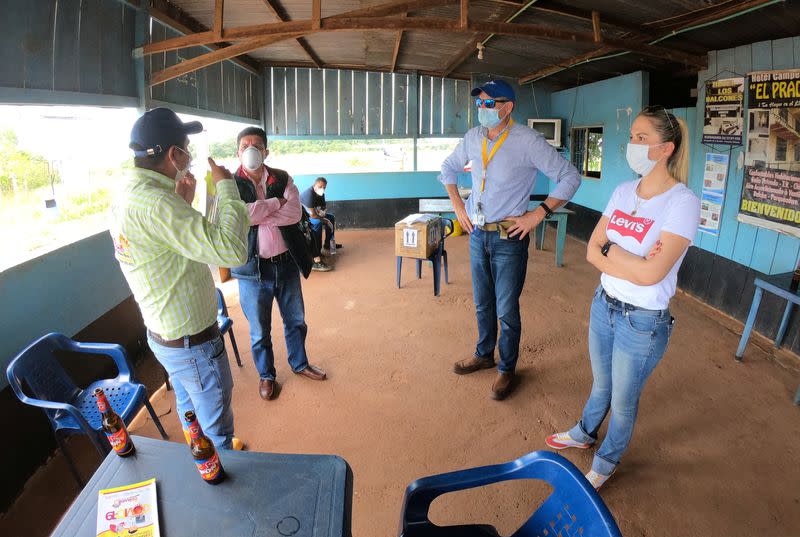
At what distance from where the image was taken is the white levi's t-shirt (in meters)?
1.66

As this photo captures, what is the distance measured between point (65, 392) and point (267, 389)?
42.3 inches

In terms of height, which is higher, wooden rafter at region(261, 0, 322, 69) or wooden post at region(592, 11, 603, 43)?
wooden rafter at region(261, 0, 322, 69)

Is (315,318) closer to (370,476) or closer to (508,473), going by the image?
(370,476)

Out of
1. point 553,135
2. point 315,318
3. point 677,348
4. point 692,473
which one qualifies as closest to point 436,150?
point 553,135

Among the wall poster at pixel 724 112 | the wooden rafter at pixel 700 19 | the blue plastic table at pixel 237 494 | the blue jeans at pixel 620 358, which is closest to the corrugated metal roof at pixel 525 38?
the wooden rafter at pixel 700 19

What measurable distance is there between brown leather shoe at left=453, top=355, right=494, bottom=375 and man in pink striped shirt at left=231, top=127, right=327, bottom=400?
45.1 inches

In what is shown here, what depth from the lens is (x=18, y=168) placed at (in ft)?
8.28

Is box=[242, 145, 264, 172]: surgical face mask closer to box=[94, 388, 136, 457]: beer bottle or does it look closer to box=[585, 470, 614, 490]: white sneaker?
box=[94, 388, 136, 457]: beer bottle

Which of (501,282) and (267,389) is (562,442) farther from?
(267,389)

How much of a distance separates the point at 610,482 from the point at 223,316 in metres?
2.47

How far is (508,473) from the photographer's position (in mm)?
1310

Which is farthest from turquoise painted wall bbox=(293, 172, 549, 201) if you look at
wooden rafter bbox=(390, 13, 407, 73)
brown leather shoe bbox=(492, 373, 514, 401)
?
brown leather shoe bbox=(492, 373, 514, 401)

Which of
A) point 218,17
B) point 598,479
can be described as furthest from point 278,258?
point 218,17

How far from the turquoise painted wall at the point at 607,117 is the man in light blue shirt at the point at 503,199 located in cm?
393
